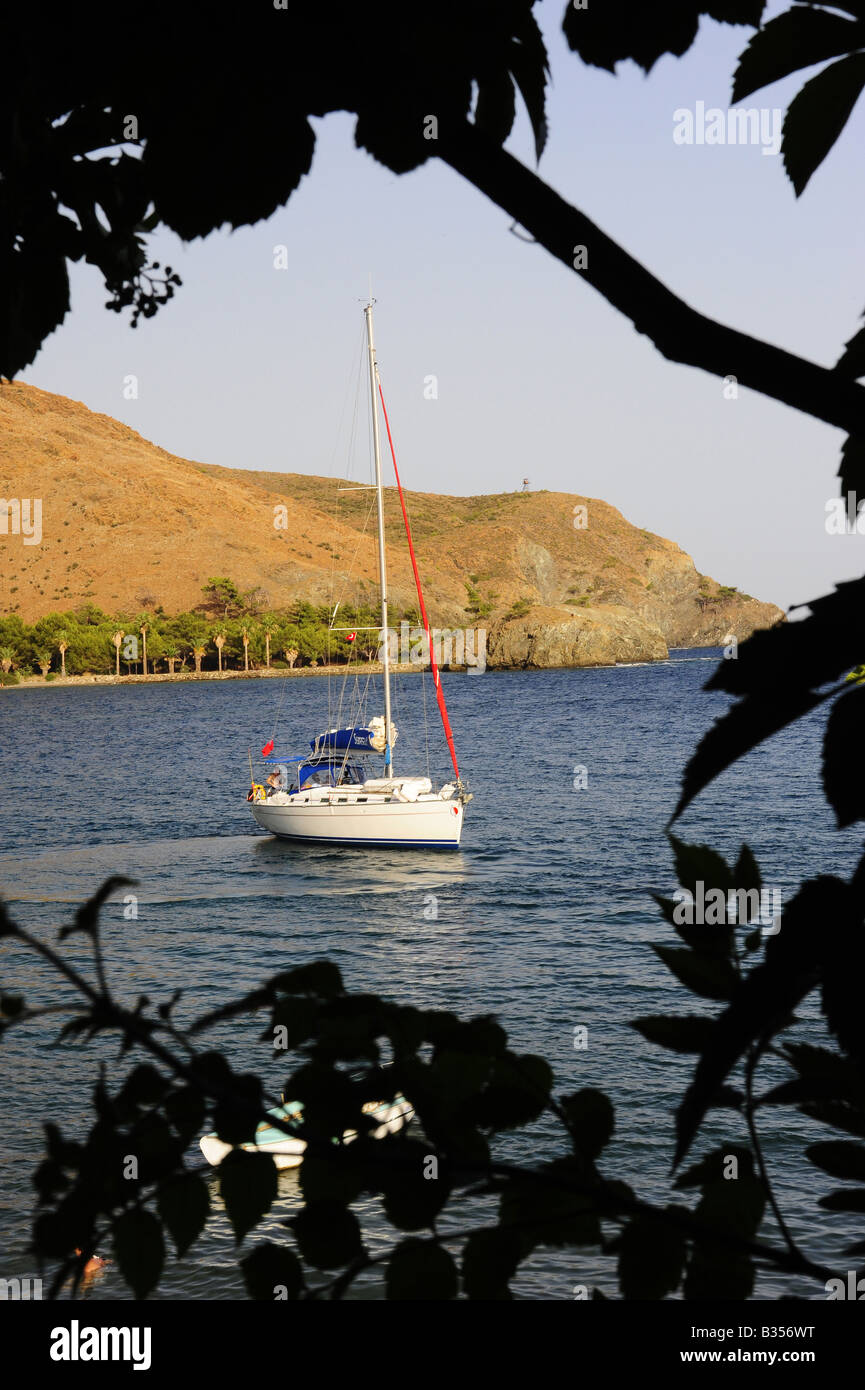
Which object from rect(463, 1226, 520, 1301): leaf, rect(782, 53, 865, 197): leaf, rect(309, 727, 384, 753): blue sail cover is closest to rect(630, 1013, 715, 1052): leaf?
rect(463, 1226, 520, 1301): leaf

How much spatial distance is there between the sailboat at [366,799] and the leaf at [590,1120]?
1209 inches

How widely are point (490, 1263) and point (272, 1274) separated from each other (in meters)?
0.21

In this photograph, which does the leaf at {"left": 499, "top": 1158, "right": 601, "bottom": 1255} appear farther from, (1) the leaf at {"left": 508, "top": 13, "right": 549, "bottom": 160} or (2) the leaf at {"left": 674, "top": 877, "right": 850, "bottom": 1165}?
(1) the leaf at {"left": 508, "top": 13, "right": 549, "bottom": 160}

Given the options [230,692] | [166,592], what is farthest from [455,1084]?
[166,592]

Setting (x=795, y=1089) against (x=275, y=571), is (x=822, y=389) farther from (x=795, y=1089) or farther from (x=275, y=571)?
(x=275, y=571)

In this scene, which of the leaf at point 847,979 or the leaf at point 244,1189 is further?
the leaf at point 244,1189

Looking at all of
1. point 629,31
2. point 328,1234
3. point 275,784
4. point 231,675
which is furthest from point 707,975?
point 231,675

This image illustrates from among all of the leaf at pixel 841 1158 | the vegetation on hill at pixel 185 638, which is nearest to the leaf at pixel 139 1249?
the leaf at pixel 841 1158

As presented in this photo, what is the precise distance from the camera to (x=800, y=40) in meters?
1.12

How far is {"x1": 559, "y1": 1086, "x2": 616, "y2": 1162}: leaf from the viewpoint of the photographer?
120cm

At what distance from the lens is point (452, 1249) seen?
1148 millimetres

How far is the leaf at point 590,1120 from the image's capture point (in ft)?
3.94

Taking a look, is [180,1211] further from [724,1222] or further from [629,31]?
[629,31]

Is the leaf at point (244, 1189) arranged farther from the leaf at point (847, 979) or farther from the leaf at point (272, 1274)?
the leaf at point (847, 979)
